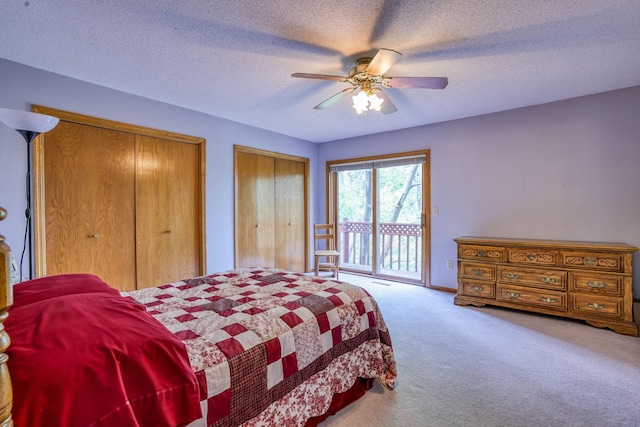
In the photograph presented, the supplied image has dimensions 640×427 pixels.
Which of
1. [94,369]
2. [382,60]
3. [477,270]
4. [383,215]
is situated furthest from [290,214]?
[94,369]

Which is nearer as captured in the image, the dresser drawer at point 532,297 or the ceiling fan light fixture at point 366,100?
the ceiling fan light fixture at point 366,100

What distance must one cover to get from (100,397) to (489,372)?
2.32 meters

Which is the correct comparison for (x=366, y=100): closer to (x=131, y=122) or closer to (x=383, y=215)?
(x=131, y=122)

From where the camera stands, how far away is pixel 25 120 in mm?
1908

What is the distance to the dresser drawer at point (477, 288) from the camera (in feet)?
10.9

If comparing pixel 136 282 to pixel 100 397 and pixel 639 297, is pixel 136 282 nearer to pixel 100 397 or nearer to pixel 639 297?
pixel 100 397

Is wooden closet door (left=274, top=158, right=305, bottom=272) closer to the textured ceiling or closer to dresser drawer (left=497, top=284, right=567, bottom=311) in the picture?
the textured ceiling

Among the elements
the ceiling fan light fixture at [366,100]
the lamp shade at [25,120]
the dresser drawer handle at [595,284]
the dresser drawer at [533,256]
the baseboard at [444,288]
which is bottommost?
the baseboard at [444,288]

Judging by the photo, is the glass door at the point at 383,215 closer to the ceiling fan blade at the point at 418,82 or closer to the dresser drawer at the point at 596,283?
the dresser drawer at the point at 596,283

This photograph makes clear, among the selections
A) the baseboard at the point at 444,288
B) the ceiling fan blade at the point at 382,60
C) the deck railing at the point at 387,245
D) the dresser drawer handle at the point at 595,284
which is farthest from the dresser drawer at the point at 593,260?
the ceiling fan blade at the point at 382,60

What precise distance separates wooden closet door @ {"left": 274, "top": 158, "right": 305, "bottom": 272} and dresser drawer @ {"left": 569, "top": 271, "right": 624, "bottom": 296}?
369cm

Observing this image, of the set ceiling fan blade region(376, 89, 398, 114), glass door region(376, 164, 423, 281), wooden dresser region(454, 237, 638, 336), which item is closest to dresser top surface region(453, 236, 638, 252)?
wooden dresser region(454, 237, 638, 336)

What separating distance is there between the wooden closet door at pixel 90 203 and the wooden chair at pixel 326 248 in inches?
99.6

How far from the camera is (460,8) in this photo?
1.75 meters
